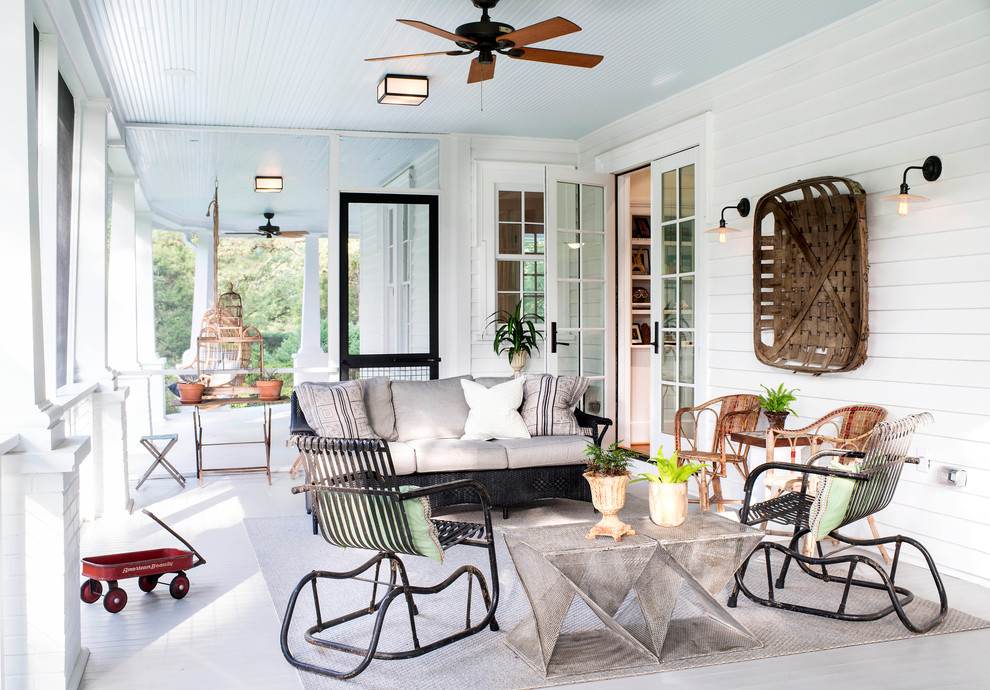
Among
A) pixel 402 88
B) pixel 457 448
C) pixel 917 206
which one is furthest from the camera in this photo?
pixel 402 88

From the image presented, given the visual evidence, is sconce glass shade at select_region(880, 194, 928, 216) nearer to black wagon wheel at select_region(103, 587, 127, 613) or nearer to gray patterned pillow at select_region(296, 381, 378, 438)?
gray patterned pillow at select_region(296, 381, 378, 438)

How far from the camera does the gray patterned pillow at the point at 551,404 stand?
17.8 ft

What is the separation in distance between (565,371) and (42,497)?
5.17 meters

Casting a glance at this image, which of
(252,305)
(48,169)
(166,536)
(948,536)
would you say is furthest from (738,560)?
(252,305)

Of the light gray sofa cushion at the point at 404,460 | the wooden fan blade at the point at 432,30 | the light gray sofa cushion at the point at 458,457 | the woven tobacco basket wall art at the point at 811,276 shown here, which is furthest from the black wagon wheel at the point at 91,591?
the woven tobacco basket wall art at the point at 811,276

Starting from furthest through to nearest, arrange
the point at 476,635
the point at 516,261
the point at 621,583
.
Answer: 1. the point at 516,261
2. the point at 476,635
3. the point at 621,583

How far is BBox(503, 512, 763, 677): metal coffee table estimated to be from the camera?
2922 mm

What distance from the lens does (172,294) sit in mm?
19906

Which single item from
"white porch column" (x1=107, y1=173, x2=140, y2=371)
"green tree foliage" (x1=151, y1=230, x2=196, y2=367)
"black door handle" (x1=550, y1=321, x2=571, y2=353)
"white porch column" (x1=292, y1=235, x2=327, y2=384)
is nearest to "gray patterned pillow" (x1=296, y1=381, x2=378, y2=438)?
"black door handle" (x1=550, y1=321, x2=571, y2=353)

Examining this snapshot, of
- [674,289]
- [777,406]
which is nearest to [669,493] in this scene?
[777,406]

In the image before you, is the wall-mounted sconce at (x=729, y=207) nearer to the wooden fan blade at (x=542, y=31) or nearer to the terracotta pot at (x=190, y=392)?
the wooden fan blade at (x=542, y=31)

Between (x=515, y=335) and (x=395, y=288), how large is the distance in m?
1.20

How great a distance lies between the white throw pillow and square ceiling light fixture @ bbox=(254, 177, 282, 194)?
14.4 feet

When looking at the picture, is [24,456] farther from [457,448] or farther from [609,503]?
[457,448]
